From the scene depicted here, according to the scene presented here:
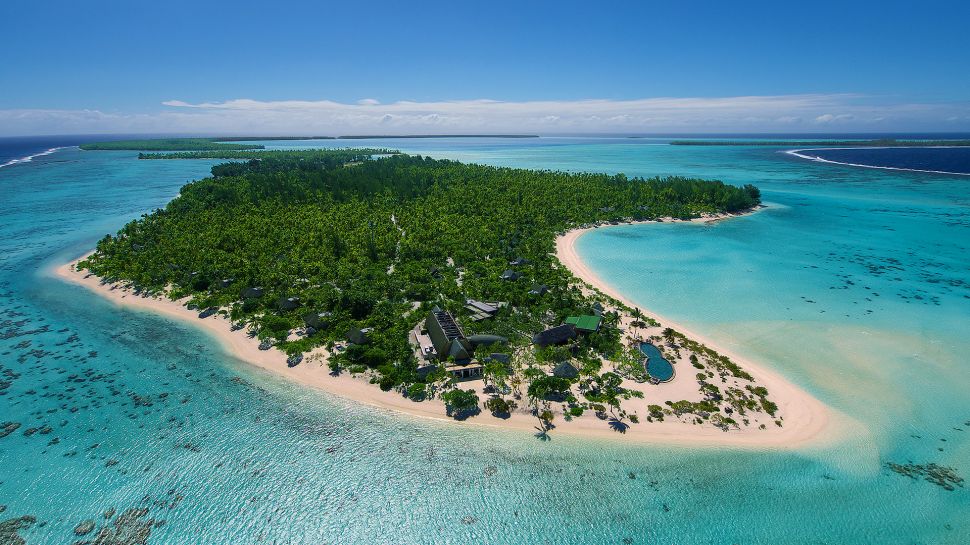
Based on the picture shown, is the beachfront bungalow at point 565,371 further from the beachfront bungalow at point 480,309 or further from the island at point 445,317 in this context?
the beachfront bungalow at point 480,309

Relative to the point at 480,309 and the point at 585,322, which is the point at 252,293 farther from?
the point at 585,322

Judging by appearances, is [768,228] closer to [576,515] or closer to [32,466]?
[576,515]

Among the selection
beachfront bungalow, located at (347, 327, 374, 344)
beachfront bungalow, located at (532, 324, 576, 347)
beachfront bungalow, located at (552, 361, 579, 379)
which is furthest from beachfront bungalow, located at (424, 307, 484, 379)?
beachfront bungalow, located at (552, 361, 579, 379)

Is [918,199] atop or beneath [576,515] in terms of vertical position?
atop

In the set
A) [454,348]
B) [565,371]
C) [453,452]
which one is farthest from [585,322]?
[453,452]

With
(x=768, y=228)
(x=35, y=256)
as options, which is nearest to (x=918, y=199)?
(x=768, y=228)

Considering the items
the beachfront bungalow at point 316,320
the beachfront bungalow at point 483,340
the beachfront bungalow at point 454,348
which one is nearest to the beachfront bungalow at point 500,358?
the beachfront bungalow at point 454,348
